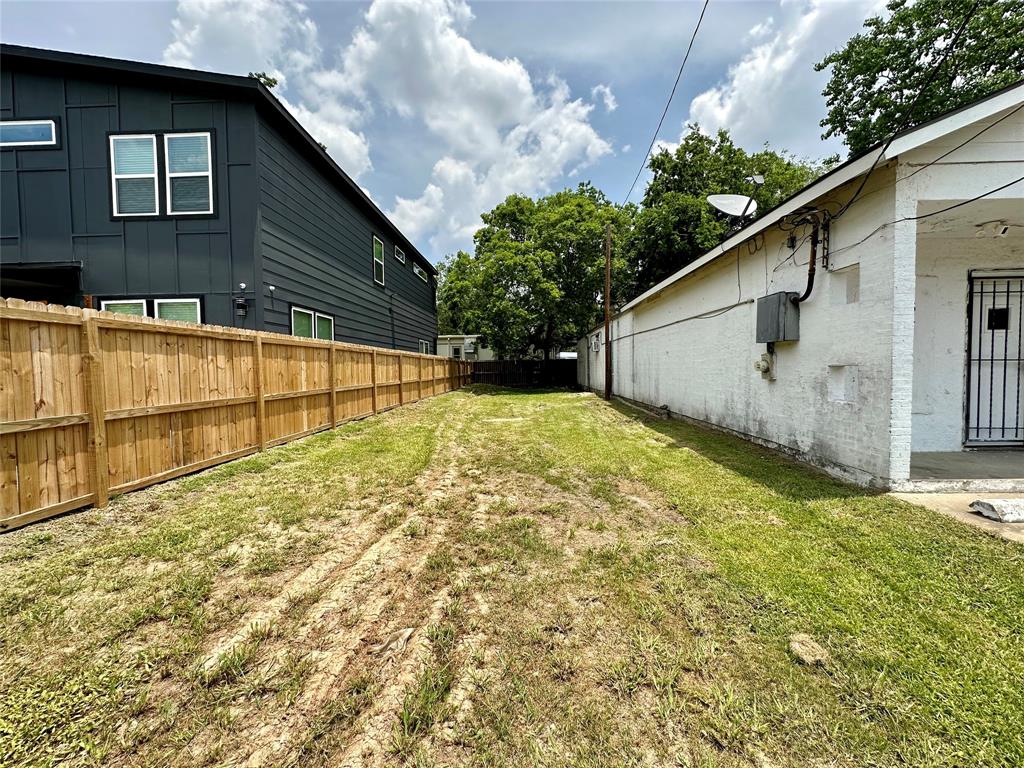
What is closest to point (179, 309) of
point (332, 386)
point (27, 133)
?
point (332, 386)

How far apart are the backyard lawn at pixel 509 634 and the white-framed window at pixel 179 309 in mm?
5065

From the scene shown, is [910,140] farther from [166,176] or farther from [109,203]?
[109,203]

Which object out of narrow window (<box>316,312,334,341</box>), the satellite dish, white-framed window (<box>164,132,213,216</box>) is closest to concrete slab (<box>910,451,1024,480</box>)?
the satellite dish

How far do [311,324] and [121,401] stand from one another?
5.83m

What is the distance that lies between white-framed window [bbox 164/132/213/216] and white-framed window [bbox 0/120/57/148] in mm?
2058

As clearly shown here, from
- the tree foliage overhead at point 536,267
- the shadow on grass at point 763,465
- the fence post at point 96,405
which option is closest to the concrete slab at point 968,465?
the shadow on grass at point 763,465

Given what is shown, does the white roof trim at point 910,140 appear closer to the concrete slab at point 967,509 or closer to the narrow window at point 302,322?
the concrete slab at point 967,509

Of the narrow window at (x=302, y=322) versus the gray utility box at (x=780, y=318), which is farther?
the narrow window at (x=302, y=322)

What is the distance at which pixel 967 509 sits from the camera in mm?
3381

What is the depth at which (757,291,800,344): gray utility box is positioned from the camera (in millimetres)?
5133

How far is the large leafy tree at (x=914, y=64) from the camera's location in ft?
44.4

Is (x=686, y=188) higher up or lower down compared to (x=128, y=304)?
higher up

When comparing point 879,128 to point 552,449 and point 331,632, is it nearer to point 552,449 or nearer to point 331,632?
point 552,449

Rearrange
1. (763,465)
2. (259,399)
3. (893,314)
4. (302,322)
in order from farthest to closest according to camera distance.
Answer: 1. (302,322)
2. (259,399)
3. (763,465)
4. (893,314)
